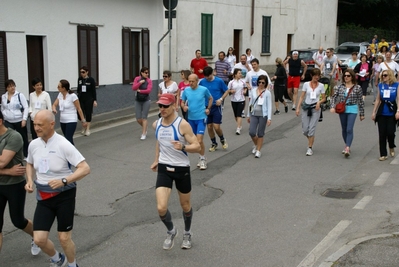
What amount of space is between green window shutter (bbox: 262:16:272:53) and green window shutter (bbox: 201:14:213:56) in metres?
5.43

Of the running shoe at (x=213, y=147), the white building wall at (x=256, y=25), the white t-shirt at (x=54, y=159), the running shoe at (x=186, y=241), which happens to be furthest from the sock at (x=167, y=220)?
the white building wall at (x=256, y=25)

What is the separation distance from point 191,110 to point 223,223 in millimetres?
3401

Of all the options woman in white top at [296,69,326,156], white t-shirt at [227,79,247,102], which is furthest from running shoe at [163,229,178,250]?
white t-shirt at [227,79,247,102]

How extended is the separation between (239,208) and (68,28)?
9.78 meters

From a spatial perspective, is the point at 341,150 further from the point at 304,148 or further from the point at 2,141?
the point at 2,141

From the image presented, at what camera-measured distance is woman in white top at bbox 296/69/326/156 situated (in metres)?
11.5

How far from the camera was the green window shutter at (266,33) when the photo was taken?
31250mm

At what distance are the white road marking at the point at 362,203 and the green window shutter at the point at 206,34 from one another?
1843 cm

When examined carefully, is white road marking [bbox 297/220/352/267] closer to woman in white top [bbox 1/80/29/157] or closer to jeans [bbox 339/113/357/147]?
jeans [bbox 339/113/357/147]

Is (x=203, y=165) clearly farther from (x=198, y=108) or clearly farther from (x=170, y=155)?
(x=170, y=155)

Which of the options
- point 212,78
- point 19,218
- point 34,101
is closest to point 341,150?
point 212,78

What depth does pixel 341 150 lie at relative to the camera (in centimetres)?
1209

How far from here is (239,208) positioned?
8172 millimetres

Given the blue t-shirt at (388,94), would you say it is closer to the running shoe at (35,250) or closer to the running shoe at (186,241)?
the running shoe at (186,241)
